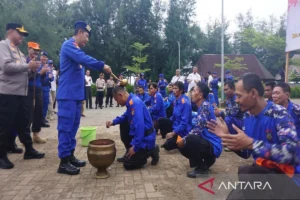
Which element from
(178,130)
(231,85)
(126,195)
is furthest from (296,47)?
(126,195)

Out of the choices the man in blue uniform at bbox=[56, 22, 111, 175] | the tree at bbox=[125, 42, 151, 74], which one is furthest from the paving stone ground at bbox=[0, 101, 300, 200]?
the tree at bbox=[125, 42, 151, 74]

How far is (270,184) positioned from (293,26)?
168 inches

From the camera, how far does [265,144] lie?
1.99 meters

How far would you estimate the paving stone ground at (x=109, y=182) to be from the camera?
329cm

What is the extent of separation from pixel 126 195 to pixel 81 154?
2.18 m

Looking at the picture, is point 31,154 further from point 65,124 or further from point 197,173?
point 197,173

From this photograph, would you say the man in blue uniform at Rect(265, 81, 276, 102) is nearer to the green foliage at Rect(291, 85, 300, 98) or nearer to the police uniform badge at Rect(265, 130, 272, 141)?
the police uniform badge at Rect(265, 130, 272, 141)

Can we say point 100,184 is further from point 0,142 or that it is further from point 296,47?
point 296,47

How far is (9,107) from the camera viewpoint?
4180 mm

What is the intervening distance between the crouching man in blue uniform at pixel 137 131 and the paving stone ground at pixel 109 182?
0.19 m

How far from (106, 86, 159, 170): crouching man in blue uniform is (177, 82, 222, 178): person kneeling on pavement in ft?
1.94

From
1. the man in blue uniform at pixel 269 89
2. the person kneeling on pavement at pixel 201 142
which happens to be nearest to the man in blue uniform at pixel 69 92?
the person kneeling on pavement at pixel 201 142

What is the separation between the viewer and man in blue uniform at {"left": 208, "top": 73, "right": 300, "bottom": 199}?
1954 millimetres

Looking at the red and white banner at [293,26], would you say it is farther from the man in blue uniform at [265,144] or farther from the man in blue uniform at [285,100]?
the man in blue uniform at [265,144]
